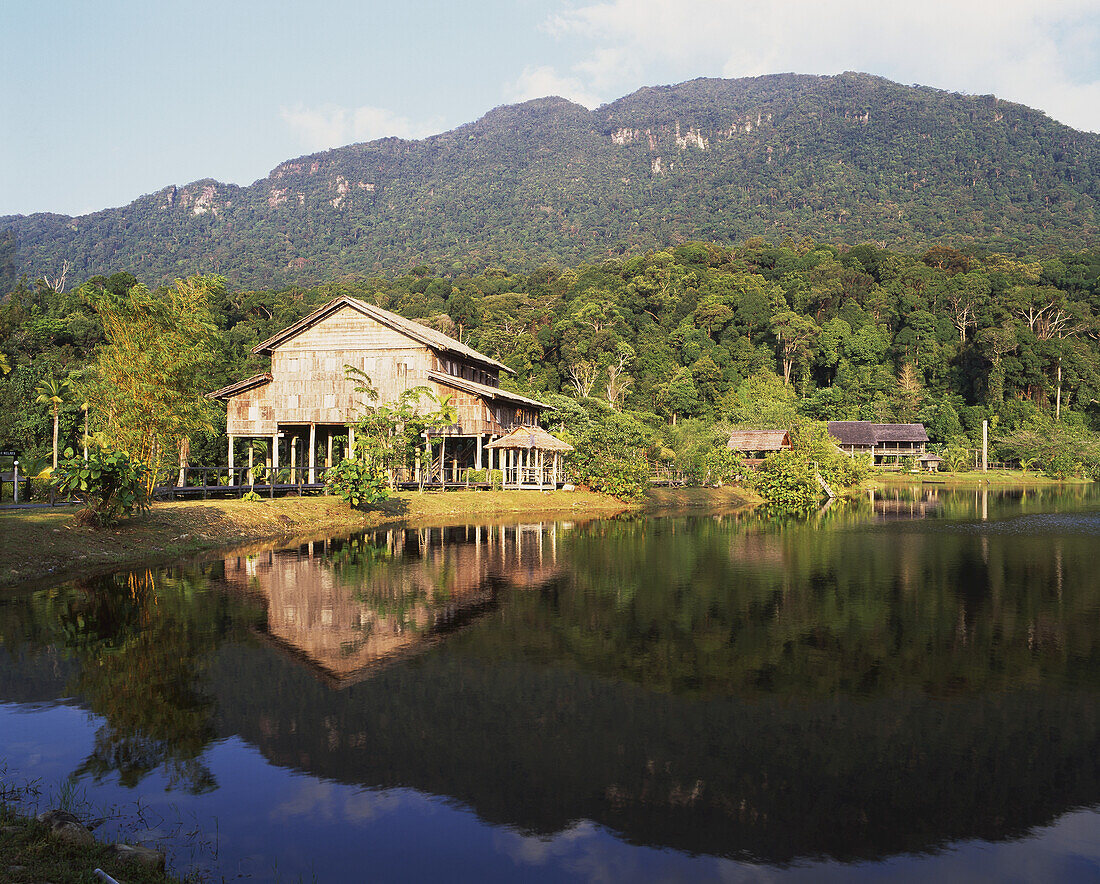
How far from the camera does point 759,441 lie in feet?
191

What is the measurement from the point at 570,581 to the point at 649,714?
847cm

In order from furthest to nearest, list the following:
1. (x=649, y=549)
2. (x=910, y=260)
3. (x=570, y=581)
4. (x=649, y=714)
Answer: (x=910, y=260) → (x=649, y=549) → (x=570, y=581) → (x=649, y=714)

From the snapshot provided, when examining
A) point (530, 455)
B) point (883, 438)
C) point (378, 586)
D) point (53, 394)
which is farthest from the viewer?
point (883, 438)

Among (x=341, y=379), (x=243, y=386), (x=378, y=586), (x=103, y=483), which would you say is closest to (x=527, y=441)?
(x=341, y=379)

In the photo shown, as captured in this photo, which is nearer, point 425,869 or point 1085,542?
point 425,869

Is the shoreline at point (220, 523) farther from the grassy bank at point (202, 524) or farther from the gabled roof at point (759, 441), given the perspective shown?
the gabled roof at point (759, 441)

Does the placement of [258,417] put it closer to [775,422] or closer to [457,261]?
[775,422]

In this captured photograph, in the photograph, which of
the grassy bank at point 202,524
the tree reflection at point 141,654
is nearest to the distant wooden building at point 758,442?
the grassy bank at point 202,524

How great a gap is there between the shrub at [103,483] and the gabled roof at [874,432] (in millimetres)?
72105

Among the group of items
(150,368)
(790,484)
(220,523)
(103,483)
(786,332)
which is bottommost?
(220,523)

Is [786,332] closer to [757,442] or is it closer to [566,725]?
[757,442]

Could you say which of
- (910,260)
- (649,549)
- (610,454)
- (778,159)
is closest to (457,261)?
(910,260)

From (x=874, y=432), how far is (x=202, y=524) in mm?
71864

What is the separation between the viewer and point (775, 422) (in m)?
71.6
